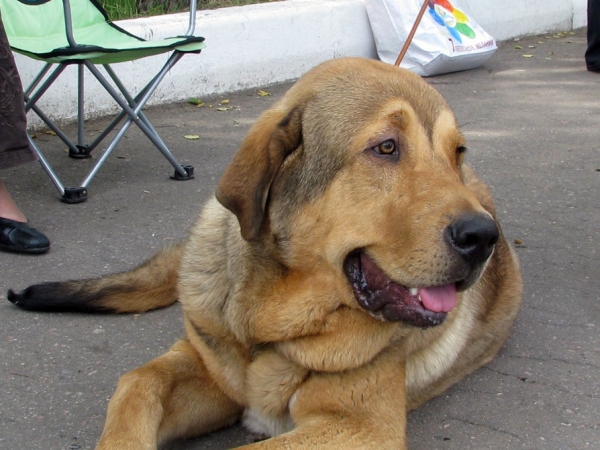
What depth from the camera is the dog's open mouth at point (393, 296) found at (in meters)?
2.76

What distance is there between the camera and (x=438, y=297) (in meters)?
2.80

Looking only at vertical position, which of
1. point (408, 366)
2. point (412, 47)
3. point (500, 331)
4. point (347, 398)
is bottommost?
point (412, 47)

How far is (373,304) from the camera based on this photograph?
2787 millimetres

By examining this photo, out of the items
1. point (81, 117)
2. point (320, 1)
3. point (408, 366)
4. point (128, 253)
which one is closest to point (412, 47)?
point (320, 1)

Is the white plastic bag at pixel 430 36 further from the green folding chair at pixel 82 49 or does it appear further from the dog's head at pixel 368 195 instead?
the dog's head at pixel 368 195

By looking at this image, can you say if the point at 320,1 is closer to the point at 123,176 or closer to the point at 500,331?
the point at 123,176

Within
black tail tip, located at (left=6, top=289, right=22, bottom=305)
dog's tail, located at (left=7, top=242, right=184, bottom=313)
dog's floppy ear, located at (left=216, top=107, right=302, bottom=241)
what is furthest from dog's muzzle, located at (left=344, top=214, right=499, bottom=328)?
black tail tip, located at (left=6, top=289, right=22, bottom=305)

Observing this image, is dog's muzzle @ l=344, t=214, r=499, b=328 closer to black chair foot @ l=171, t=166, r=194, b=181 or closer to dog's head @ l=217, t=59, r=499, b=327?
dog's head @ l=217, t=59, r=499, b=327

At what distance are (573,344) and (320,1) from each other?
608cm

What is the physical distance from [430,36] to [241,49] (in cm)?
195

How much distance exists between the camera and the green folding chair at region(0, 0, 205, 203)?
5191 millimetres

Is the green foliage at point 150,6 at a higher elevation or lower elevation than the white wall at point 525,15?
higher

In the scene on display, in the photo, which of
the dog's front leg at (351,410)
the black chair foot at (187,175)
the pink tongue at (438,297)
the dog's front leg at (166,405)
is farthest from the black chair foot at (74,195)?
the pink tongue at (438,297)

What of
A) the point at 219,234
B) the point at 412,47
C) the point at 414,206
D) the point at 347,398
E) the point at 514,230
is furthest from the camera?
the point at 412,47
